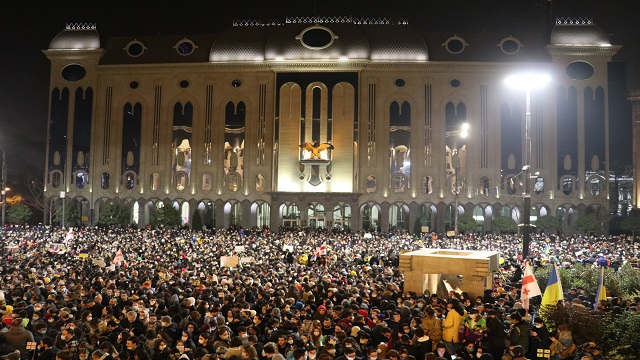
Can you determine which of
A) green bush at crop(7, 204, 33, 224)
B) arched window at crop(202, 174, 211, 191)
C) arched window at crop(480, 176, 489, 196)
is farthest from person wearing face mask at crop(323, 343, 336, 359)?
green bush at crop(7, 204, 33, 224)

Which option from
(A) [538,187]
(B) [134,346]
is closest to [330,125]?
(A) [538,187]

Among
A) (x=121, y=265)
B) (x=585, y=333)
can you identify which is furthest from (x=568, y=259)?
(x=121, y=265)

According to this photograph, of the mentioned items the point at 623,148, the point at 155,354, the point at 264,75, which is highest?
the point at 264,75

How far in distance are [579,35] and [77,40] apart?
53664 millimetres

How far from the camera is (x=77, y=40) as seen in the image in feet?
212

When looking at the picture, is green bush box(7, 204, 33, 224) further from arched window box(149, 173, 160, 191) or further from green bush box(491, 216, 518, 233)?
green bush box(491, 216, 518, 233)

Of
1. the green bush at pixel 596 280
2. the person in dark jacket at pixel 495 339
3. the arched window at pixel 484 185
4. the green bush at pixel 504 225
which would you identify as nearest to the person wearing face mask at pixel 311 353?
the person in dark jacket at pixel 495 339

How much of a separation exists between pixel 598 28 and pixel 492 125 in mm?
15052

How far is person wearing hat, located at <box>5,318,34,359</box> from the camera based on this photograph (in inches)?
419

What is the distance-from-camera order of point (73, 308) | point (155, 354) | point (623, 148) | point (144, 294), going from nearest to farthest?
point (155, 354), point (73, 308), point (144, 294), point (623, 148)

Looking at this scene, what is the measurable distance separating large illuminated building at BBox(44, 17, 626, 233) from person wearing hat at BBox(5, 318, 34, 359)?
49.3 meters

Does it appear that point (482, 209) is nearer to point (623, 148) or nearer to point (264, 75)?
point (623, 148)

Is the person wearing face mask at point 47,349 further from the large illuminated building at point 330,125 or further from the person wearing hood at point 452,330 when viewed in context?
the large illuminated building at point 330,125

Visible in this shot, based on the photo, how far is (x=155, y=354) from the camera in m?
9.96
